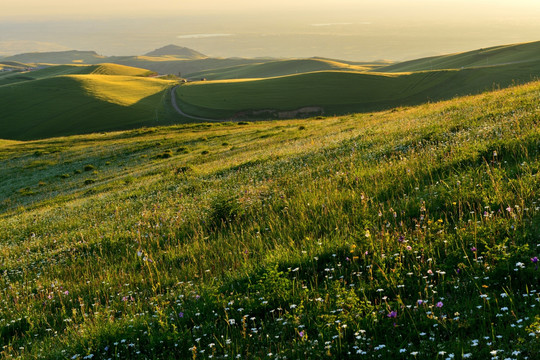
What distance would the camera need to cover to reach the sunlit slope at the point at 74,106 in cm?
11206

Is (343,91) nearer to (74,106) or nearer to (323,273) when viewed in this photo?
(74,106)

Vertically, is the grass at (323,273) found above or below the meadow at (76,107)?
below

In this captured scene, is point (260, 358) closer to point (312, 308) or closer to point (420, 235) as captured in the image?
point (312, 308)

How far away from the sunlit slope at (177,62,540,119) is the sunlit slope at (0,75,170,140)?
15004mm

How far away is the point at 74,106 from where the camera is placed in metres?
126

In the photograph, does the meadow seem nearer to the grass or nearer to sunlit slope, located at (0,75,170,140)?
sunlit slope, located at (0,75,170,140)

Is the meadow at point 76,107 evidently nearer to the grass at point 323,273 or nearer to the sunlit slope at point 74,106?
the sunlit slope at point 74,106

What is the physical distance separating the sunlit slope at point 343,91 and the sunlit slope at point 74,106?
1500 centimetres

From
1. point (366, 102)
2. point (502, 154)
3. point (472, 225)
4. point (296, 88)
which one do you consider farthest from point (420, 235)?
point (296, 88)

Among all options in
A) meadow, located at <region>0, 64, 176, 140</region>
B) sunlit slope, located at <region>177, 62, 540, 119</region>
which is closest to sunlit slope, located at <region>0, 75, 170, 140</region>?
meadow, located at <region>0, 64, 176, 140</region>

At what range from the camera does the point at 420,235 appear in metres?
6.34

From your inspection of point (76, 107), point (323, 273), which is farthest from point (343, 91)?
point (323, 273)

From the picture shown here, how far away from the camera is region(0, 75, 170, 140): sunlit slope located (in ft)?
368

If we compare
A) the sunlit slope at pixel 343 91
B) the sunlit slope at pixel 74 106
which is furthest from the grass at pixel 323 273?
the sunlit slope at pixel 74 106
